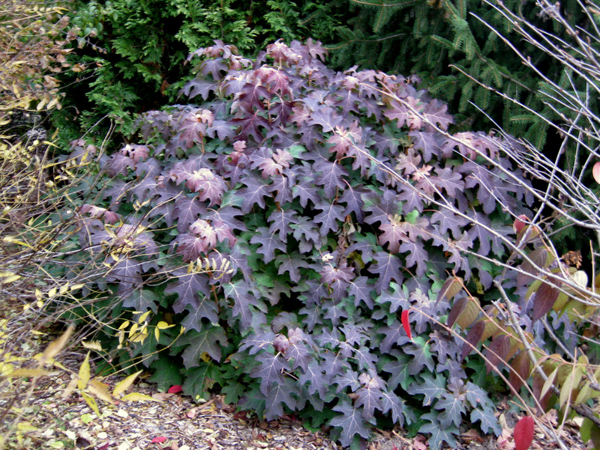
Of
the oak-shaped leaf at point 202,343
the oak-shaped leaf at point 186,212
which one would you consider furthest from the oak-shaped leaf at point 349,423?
the oak-shaped leaf at point 186,212

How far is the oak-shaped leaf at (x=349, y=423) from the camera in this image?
2348 mm

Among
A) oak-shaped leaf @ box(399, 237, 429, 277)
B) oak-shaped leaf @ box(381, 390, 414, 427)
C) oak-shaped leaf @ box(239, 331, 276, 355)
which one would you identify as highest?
oak-shaped leaf @ box(399, 237, 429, 277)

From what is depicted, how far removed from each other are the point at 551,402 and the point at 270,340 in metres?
1.36

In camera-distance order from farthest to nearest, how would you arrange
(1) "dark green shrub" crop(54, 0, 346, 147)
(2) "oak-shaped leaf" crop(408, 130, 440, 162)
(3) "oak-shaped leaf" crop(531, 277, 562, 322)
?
1. (1) "dark green shrub" crop(54, 0, 346, 147)
2. (2) "oak-shaped leaf" crop(408, 130, 440, 162)
3. (3) "oak-shaped leaf" crop(531, 277, 562, 322)

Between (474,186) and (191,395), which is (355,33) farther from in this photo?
(191,395)

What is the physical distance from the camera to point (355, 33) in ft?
12.6

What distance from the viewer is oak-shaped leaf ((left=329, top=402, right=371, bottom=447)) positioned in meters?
2.35

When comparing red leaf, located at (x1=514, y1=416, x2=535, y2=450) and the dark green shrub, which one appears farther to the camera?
the dark green shrub

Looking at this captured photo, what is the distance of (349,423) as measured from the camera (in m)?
2.37

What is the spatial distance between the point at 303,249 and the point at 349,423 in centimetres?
95

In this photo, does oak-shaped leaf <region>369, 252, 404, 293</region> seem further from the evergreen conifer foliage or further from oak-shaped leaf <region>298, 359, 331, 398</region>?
the evergreen conifer foliage

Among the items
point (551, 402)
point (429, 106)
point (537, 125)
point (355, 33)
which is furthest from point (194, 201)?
point (537, 125)

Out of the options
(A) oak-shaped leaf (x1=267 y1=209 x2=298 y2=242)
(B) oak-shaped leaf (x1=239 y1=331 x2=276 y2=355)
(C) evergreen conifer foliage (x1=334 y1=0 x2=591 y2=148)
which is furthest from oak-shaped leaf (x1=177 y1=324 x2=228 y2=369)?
(C) evergreen conifer foliage (x1=334 y1=0 x2=591 y2=148)

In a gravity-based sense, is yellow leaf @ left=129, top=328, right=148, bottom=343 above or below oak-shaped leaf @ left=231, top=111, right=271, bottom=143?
below
